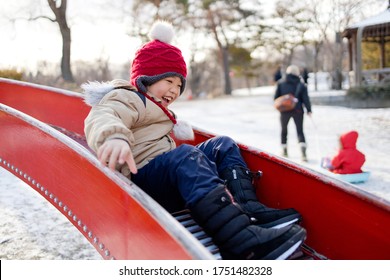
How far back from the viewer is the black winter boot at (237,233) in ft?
4.49

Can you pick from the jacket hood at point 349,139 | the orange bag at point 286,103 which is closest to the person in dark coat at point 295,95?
the orange bag at point 286,103

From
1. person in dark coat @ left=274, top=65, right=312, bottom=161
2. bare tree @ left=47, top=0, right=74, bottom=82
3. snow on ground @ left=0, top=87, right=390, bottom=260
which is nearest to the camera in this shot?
snow on ground @ left=0, top=87, right=390, bottom=260

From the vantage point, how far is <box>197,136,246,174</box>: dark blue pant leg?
6.09ft

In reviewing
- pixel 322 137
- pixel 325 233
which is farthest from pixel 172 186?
pixel 322 137

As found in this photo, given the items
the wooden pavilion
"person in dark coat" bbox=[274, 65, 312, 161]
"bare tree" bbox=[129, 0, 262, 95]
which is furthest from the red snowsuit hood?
"bare tree" bbox=[129, 0, 262, 95]

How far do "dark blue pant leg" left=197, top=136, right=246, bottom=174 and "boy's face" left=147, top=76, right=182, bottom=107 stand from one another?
289 millimetres

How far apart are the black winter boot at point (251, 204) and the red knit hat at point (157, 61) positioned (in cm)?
52

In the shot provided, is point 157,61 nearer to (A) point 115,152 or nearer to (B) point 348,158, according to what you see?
(A) point 115,152

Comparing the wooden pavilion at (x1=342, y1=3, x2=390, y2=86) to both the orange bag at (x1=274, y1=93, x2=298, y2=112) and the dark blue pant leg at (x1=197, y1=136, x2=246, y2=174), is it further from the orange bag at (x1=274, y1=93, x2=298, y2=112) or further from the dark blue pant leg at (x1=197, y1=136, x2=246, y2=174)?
the dark blue pant leg at (x1=197, y1=136, x2=246, y2=174)

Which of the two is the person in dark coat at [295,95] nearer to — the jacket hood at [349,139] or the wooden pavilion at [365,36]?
the jacket hood at [349,139]

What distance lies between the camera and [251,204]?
5.49ft
